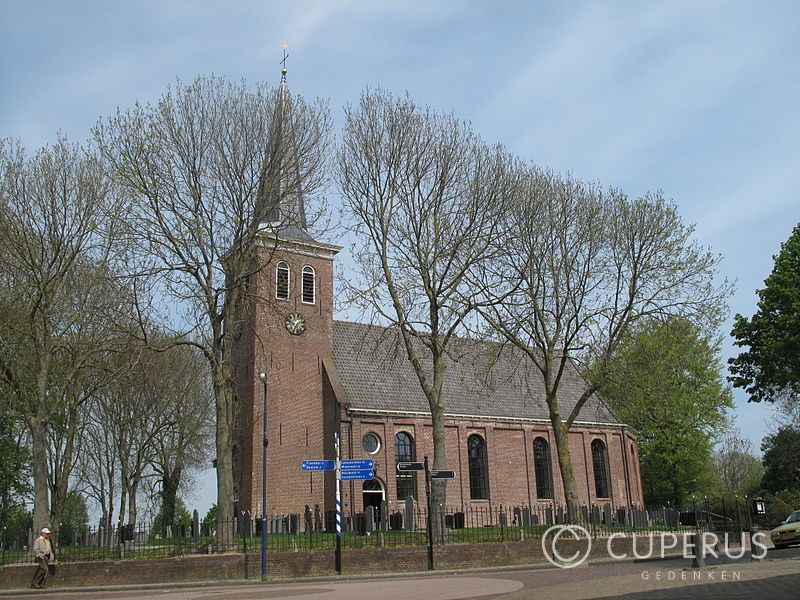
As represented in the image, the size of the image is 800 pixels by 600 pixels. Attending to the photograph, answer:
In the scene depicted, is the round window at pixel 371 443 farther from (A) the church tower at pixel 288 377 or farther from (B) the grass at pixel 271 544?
(B) the grass at pixel 271 544

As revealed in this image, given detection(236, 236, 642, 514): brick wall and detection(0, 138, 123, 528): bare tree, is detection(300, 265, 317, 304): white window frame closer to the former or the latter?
detection(236, 236, 642, 514): brick wall

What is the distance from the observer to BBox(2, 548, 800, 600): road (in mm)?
12648

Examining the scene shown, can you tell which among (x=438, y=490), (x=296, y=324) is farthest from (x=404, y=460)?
(x=438, y=490)

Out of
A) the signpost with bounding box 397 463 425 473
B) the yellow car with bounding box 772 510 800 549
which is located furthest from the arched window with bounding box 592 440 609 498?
the signpost with bounding box 397 463 425 473

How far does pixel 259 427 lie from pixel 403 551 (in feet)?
42.5

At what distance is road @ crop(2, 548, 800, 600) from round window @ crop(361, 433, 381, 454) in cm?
1445

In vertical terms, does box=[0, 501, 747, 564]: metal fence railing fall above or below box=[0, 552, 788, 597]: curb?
above

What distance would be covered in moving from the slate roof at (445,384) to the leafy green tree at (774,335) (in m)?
6.64

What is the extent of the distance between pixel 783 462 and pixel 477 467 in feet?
76.3

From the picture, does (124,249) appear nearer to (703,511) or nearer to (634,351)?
(634,351)

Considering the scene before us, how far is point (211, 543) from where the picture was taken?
21219mm

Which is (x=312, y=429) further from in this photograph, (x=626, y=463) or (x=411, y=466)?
(x=626, y=463)

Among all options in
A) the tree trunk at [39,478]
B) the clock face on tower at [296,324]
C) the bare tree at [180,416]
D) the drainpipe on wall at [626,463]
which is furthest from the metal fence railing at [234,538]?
the drainpipe on wall at [626,463]

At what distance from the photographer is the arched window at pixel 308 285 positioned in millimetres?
35781
